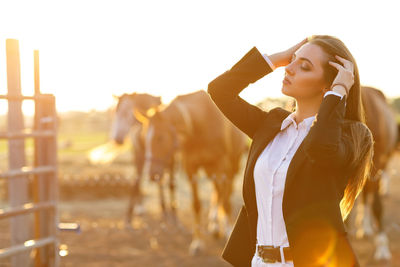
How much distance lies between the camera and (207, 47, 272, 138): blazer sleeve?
92.8 inches

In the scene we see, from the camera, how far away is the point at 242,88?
240 cm

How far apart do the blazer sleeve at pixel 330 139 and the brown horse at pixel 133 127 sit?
6579 mm

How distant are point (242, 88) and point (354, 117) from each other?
611mm

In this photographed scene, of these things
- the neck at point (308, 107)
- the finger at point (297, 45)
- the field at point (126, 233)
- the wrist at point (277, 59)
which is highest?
the finger at point (297, 45)

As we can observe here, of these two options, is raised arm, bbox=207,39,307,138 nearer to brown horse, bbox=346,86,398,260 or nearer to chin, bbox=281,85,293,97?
chin, bbox=281,85,293,97

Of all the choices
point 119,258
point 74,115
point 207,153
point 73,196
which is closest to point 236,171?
point 207,153

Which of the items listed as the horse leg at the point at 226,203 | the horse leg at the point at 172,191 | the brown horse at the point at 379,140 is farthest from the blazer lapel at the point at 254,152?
the horse leg at the point at 172,191

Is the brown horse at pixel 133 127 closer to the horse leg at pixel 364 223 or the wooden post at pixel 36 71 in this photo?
the wooden post at pixel 36 71

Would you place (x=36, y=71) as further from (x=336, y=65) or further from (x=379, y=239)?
(x=379, y=239)

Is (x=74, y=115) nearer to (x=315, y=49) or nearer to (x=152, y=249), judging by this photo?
(x=152, y=249)

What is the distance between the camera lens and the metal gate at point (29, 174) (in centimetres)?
410

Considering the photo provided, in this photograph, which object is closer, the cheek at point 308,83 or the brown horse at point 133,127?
the cheek at point 308,83

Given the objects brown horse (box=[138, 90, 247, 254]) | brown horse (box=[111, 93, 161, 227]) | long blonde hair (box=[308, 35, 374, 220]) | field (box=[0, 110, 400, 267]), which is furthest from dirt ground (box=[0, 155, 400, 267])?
long blonde hair (box=[308, 35, 374, 220])

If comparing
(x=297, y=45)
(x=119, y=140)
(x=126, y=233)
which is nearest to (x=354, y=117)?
(x=297, y=45)
